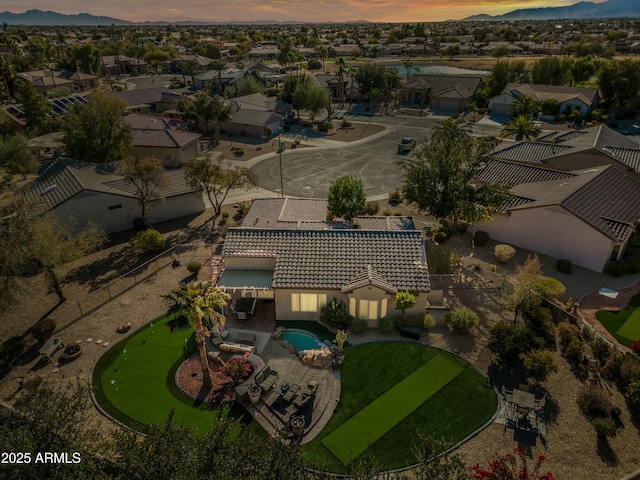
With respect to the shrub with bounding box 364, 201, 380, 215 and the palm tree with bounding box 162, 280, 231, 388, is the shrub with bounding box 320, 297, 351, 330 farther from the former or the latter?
the shrub with bounding box 364, 201, 380, 215

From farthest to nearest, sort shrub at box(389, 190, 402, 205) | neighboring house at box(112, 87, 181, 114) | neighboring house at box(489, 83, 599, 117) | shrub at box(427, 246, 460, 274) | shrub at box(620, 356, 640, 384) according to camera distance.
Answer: neighboring house at box(112, 87, 181, 114), neighboring house at box(489, 83, 599, 117), shrub at box(389, 190, 402, 205), shrub at box(427, 246, 460, 274), shrub at box(620, 356, 640, 384)

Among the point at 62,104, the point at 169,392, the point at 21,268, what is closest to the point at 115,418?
the point at 169,392

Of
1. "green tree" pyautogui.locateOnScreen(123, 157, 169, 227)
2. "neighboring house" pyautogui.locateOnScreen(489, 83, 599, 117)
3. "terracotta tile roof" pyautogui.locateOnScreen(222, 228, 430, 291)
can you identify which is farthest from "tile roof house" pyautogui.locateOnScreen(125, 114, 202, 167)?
"neighboring house" pyautogui.locateOnScreen(489, 83, 599, 117)

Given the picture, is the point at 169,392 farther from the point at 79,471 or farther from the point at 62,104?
the point at 62,104

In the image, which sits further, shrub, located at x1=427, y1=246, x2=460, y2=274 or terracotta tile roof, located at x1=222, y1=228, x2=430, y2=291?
shrub, located at x1=427, y1=246, x2=460, y2=274

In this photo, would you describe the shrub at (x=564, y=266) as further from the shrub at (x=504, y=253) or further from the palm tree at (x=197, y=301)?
the palm tree at (x=197, y=301)

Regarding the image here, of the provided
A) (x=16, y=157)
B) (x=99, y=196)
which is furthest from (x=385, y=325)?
(x=16, y=157)
